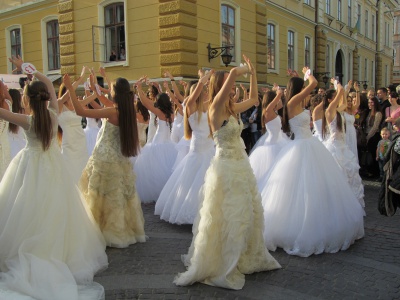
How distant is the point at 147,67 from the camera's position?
46.1 feet

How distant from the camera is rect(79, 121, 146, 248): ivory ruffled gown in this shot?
5.16 m

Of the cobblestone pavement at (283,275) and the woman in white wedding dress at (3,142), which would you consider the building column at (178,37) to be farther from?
the cobblestone pavement at (283,275)

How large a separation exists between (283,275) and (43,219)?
8.45 feet

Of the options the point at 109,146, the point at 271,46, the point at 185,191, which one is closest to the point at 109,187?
the point at 109,146

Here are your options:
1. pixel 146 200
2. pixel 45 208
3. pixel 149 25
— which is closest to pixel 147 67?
pixel 149 25

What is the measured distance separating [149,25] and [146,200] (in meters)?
7.87

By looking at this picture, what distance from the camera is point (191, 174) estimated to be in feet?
20.6

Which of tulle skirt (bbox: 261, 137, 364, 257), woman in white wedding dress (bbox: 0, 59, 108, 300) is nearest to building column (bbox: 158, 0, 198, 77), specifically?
tulle skirt (bbox: 261, 137, 364, 257)

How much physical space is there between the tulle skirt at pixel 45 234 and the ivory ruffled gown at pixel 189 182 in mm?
1722

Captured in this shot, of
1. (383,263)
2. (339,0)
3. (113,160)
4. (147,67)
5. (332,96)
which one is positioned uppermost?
(339,0)

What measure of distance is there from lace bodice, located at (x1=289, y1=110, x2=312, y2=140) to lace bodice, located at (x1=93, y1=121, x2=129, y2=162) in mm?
2333

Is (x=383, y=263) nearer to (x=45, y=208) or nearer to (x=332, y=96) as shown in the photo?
(x=332, y=96)

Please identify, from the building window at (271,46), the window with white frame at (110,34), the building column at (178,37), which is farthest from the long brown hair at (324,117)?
the building window at (271,46)

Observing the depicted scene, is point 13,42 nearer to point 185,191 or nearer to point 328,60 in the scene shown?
point 185,191
